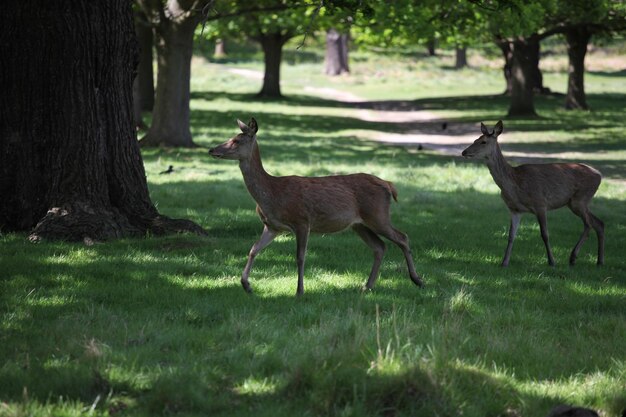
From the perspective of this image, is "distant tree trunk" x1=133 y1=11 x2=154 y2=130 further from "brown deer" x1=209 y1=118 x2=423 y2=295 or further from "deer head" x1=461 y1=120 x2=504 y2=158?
"brown deer" x1=209 y1=118 x2=423 y2=295

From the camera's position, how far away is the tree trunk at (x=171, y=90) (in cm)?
2180

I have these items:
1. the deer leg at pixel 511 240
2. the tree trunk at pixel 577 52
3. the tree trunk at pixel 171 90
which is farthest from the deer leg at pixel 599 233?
the tree trunk at pixel 577 52

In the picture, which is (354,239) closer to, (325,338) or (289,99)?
(325,338)

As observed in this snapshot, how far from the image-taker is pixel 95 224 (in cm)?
1010

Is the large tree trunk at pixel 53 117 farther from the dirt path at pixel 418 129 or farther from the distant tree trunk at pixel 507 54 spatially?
the distant tree trunk at pixel 507 54

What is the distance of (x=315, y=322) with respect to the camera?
7.11 meters

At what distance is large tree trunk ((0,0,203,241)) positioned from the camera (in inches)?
399

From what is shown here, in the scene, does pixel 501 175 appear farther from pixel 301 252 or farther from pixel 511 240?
pixel 301 252

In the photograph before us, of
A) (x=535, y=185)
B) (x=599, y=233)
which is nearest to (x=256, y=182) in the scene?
(x=535, y=185)

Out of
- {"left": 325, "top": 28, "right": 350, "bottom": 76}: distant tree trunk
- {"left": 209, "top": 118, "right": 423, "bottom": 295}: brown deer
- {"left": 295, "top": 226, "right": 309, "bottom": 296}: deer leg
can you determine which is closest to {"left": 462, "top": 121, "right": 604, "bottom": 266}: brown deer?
{"left": 209, "top": 118, "right": 423, "bottom": 295}: brown deer

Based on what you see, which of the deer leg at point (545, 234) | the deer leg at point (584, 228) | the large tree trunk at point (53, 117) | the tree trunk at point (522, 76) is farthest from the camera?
the tree trunk at point (522, 76)

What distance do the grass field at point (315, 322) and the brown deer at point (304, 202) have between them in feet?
1.45

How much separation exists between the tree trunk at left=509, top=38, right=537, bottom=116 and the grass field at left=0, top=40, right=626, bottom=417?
19663 millimetres

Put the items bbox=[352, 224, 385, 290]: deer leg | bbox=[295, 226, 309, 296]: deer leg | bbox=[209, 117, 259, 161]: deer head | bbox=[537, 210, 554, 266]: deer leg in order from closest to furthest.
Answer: bbox=[295, 226, 309, 296]: deer leg
bbox=[209, 117, 259, 161]: deer head
bbox=[352, 224, 385, 290]: deer leg
bbox=[537, 210, 554, 266]: deer leg
